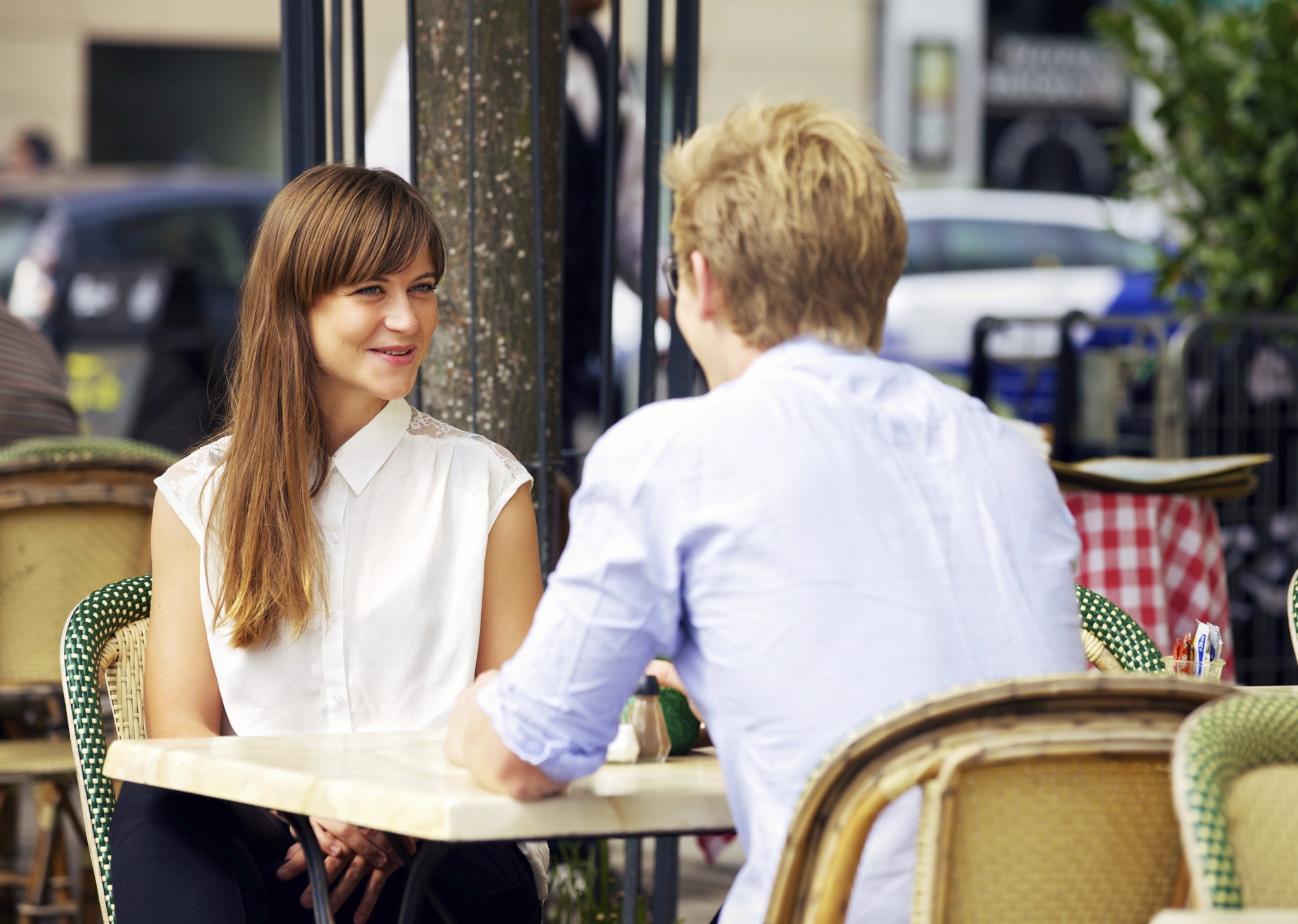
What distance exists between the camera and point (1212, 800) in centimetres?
130

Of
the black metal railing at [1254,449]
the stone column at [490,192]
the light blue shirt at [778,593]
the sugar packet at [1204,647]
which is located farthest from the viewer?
the black metal railing at [1254,449]

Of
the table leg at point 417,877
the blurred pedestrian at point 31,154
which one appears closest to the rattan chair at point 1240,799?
the table leg at point 417,877

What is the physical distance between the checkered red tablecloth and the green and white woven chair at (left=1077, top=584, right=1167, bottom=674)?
5.09 ft

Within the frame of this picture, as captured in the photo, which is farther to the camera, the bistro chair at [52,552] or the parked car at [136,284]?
the parked car at [136,284]

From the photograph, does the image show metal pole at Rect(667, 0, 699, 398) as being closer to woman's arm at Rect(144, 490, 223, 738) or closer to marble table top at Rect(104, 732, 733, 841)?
woman's arm at Rect(144, 490, 223, 738)

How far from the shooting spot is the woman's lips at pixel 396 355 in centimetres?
239

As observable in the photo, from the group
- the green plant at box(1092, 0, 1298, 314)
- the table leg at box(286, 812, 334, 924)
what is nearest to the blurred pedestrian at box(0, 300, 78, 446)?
the table leg at box(286, 812, 334, 924)

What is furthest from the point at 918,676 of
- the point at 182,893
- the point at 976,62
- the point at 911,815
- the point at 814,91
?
the point at 976,62

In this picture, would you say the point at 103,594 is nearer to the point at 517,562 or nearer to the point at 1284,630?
the point at 517,562

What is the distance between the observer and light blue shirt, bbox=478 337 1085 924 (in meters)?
1.55

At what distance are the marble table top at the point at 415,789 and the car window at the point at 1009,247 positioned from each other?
928 centimetres

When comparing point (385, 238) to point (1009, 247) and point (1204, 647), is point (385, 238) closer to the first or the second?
point (1204, 647)

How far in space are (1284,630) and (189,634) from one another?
4019 millimetres

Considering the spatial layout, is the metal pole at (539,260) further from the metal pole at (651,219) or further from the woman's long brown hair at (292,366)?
the woman's long brown hair at (292,366)
